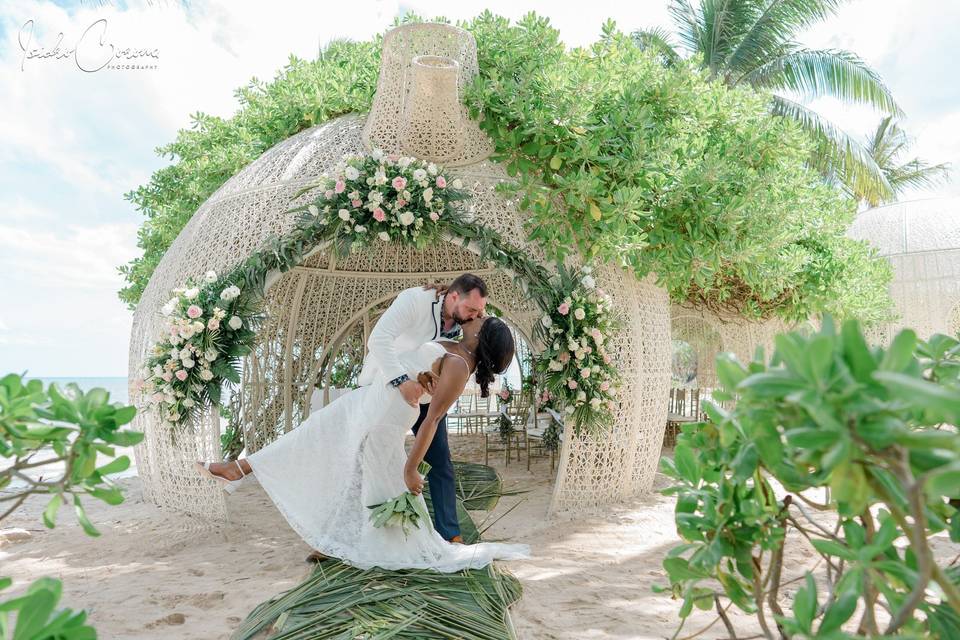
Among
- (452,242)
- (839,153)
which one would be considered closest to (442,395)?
(452,242)

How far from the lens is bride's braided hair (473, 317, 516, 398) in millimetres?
3664

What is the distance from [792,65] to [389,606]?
47.5 ft

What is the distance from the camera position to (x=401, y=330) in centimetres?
396

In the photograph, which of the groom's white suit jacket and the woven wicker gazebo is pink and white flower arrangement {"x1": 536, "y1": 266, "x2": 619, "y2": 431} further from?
the groom's white suit jacket

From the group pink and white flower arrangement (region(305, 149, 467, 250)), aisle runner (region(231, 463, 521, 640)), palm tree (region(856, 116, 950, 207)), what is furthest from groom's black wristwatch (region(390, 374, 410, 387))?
palm tree (region(856, 116, 950, 207))

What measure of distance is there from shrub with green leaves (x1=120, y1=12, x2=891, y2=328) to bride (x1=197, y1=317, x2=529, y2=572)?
1793 millimetres

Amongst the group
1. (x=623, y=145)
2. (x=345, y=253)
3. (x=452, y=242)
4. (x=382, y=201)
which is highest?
(x=623, y=145)

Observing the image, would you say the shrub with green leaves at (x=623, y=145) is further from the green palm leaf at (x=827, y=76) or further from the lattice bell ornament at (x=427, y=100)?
the green palm leaf at (x=827, y=76)

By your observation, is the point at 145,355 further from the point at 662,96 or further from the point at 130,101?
the point at 130,101

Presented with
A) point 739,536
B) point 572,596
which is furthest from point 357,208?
point 739,536

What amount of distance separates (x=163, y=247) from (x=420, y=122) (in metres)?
5.07

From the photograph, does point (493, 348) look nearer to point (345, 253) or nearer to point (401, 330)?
point (401, 330)

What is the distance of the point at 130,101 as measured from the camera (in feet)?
55.6

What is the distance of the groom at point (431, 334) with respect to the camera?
3.79m
